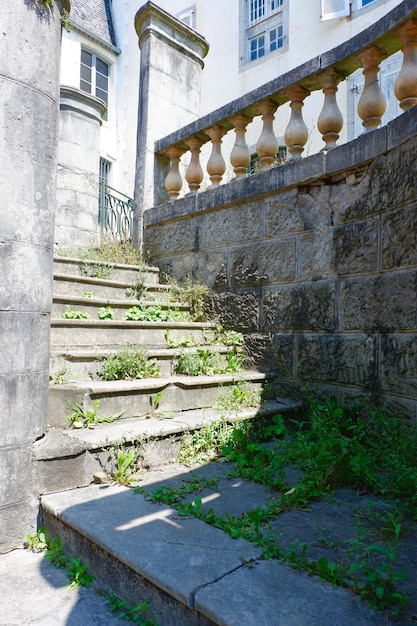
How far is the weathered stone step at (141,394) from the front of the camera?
2.73 metres

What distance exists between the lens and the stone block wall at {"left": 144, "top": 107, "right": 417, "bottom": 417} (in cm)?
288

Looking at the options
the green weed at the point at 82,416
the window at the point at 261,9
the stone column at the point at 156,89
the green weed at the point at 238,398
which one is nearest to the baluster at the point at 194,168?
the stone column at the point at 156,89

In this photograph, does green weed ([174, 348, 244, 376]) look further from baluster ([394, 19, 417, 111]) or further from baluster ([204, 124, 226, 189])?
baluster ([394, 19, 417, 111])

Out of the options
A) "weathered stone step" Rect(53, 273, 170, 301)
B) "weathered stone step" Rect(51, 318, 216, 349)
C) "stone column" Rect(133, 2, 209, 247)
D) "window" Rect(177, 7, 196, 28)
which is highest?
"window" Rect(177, 7, 196, 28)

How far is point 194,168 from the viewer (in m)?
4.86

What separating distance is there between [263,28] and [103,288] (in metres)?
9.92

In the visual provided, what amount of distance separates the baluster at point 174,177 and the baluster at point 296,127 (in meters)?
1.75

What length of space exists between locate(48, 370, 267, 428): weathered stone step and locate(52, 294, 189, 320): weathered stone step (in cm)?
94

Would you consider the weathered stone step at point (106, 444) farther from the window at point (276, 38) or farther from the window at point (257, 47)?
the window at point (257, 47)

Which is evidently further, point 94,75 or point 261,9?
point 94,75

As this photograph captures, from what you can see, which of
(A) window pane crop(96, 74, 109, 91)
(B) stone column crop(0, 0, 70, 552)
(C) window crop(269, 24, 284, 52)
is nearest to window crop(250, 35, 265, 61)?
(C) window crop(269, 24, 284, 52)

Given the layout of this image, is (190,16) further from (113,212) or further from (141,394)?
(141,394)

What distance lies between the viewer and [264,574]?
1.58m

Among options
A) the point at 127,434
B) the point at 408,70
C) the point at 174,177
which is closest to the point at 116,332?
the point at 127,434
